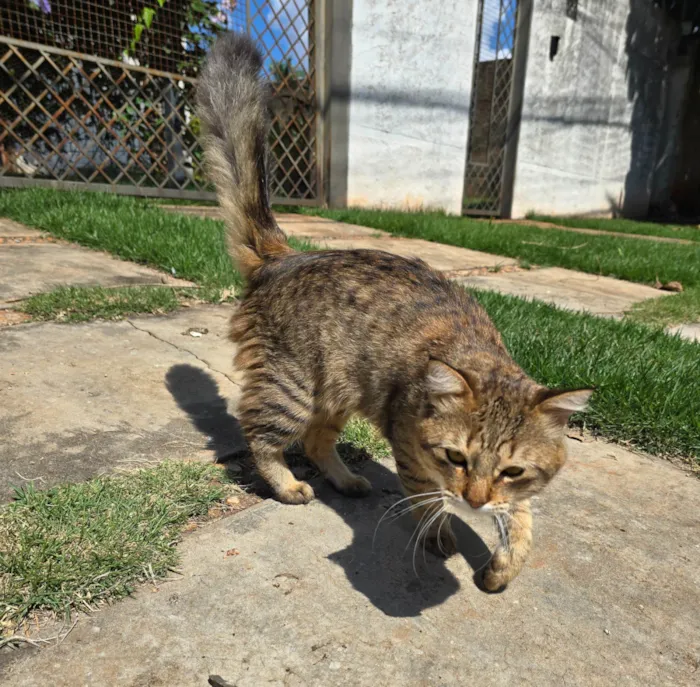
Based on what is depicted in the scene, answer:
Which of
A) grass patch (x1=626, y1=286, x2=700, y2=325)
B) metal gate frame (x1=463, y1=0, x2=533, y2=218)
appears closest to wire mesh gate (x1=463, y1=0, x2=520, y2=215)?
metal gate frame (x1=463, y1=0, x2=533, y2=218)

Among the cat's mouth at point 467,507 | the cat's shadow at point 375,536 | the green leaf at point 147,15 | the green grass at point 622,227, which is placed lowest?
the green grass at point 622,227

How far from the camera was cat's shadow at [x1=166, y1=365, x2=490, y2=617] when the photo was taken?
175 centimetres

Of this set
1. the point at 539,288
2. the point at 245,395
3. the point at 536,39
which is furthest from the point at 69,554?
the point at 536,39

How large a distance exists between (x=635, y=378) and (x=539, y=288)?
2602 millimetres

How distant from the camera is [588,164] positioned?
43.2 feet

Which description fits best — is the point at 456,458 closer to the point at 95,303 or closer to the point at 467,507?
the point at 467,507

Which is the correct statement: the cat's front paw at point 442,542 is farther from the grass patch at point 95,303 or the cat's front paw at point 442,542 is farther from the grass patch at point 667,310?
the grass patch at point 667,310

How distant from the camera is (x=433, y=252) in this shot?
6582 mm

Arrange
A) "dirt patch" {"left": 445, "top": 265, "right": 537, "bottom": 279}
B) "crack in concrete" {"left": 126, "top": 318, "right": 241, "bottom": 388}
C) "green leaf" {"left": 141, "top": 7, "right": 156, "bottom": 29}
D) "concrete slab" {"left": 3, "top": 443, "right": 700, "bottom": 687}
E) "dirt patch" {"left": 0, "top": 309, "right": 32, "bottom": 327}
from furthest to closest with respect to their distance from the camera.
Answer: "green leaf" {"left": 141, "top": 7, "right": 156, "bottom": 29} < "dirt patch" {"left": 445, "top": 265, "right": 537, "bottom": 279} < "dirt patch" {"left": 0, "top": 309, "right": 32, "bottom": 327} < "crack in concrete" {"left": 126, "top": 318, "right": 241, "bottom": 388} < "concrete slab" {"left": 3, "top": 443, "right": 700, "bottom": 687}

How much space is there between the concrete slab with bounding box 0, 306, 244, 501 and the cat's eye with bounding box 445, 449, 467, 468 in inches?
37.2

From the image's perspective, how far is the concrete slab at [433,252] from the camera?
6.01 metres

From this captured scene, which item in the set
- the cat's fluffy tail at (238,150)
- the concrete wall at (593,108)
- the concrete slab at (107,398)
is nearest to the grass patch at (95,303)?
the concrete slab at (107,398)

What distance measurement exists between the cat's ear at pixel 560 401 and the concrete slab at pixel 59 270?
3.13m

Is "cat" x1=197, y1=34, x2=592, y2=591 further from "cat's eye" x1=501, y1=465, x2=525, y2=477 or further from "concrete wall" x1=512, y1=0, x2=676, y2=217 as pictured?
"concrete wall" x1=512, y1=0, x2=676, y2=217
